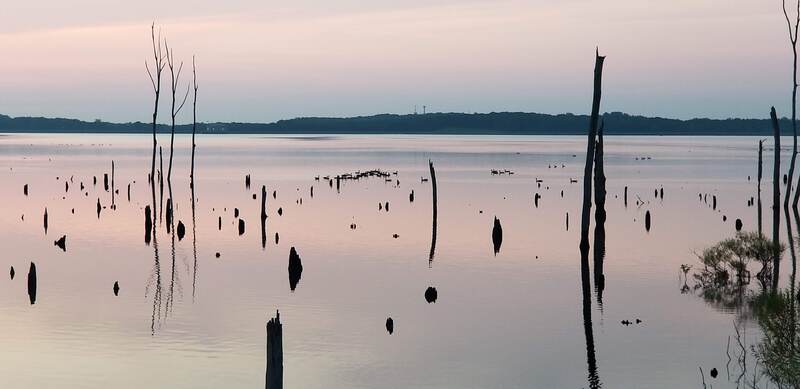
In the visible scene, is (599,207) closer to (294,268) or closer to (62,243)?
(294,268)

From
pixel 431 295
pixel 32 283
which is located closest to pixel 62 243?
pixel 32 283

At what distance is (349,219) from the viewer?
56.8 metres

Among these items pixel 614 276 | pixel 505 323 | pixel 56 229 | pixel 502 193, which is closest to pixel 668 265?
pixel 614 276

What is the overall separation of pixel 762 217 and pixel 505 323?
35114mm

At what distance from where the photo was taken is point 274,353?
600 inches

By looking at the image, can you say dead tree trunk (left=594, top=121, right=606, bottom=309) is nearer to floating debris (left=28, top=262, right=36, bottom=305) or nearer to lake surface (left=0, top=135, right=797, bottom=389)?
lake surface (left=0, top=135, right=797, bottom=389)

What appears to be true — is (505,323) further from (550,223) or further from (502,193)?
(502,193)

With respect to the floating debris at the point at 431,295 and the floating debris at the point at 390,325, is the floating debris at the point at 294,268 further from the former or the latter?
the floating debris at the point at 390,325

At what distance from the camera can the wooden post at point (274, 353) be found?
14.9 meters

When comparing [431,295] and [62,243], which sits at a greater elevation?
[62,243]

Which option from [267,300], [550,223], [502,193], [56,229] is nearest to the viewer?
[267,300]

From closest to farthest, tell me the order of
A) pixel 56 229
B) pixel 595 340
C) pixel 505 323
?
pixel 595 340 < pixel 505 323 < pixel 56 229

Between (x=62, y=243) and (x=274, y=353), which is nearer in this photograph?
(x=274, y=353)

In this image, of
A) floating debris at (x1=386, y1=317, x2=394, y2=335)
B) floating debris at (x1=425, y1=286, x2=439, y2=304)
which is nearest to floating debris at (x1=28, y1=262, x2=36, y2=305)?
floating debris at (x1=386, y1=317, x2=394, y2=335)
